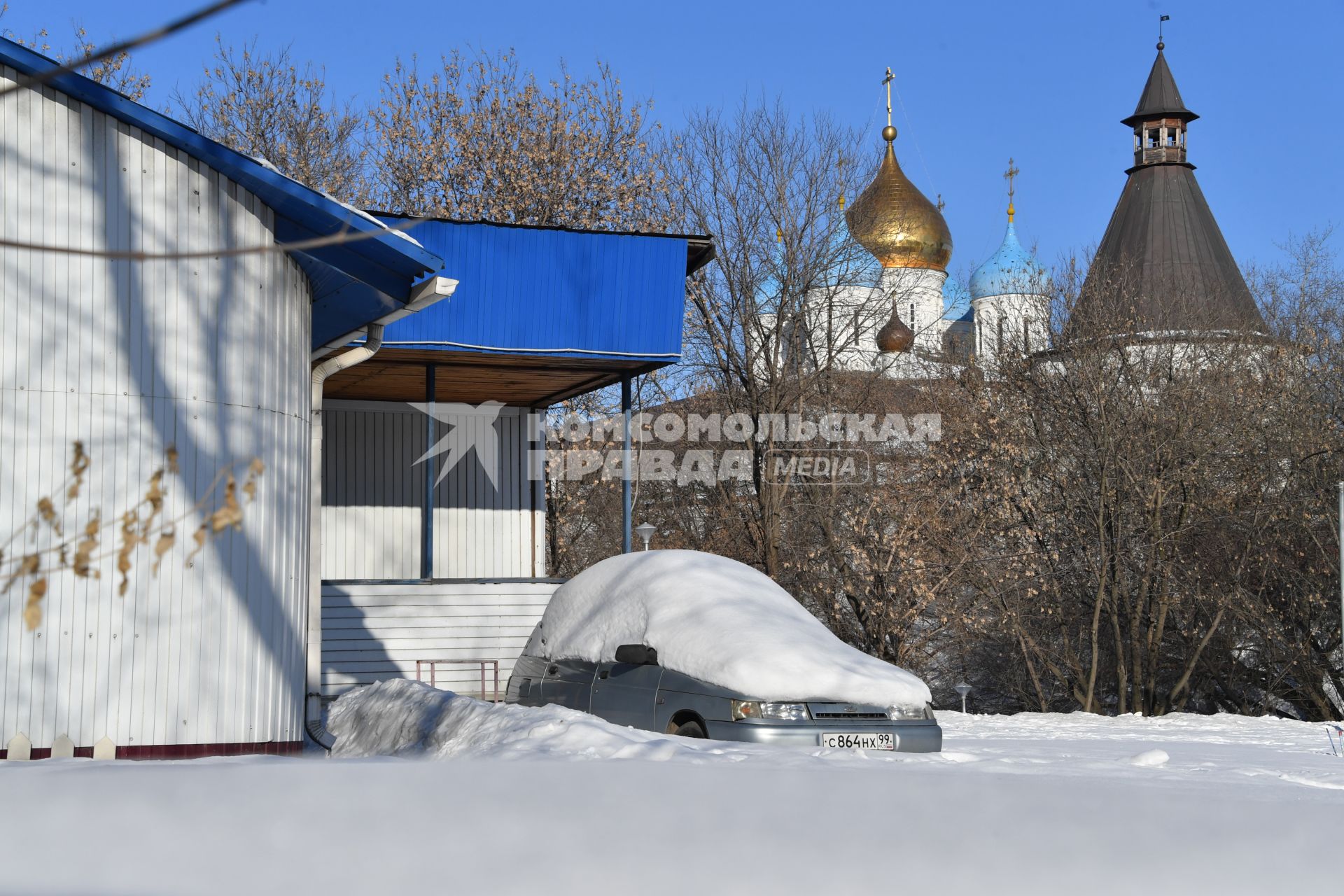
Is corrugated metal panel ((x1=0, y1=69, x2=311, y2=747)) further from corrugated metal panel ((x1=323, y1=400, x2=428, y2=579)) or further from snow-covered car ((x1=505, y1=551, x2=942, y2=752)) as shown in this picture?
corrugated metal panel ((x1=323, y1=400, x2=428, y2=579))

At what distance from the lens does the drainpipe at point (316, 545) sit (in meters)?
10.0

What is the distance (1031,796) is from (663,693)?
15.2 feet

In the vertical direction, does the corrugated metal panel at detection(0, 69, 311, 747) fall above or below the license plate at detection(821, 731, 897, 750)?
above

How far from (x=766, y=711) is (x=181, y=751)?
366 cm

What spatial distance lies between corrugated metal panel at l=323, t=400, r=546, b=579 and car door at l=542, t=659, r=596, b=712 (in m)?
7.71

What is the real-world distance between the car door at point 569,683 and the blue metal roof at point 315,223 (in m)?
3.01

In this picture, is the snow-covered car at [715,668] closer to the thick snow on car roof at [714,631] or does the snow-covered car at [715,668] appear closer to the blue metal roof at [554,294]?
the thick snow on car roof at [714,631]

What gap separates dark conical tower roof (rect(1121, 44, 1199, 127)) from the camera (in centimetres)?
5406

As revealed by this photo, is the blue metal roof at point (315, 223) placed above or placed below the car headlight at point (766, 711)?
above
